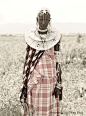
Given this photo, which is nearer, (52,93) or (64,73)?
(52,93)

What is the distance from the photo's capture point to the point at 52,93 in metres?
2.70

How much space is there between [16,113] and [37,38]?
Result: 1018mm

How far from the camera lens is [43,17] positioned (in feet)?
7.92

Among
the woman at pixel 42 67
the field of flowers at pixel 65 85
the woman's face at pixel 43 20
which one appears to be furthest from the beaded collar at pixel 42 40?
the field of flowers at pixel 65 85

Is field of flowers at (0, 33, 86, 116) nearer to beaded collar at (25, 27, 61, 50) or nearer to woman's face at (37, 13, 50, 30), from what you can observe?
beaded collar at (25, 27, 61, 50)

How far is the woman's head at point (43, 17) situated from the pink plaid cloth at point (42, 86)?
1.10 ft

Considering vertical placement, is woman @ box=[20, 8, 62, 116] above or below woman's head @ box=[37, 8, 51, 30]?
below

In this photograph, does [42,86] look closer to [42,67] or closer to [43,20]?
[42,67]

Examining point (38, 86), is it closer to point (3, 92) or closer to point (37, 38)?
point (37, 38)

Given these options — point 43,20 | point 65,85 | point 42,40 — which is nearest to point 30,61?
point 42,40

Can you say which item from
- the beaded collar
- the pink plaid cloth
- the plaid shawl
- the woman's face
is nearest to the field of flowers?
the pink plaid cloth

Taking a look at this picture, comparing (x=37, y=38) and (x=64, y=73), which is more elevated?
(x=37, y=38)

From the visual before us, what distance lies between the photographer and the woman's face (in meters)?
2.41

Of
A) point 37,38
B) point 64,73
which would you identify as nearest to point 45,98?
point 37,38
